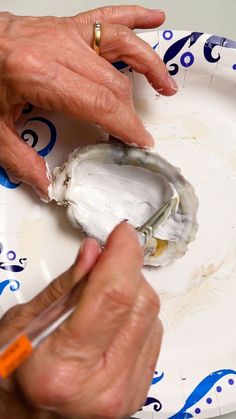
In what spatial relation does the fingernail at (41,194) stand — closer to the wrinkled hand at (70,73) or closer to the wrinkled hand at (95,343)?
the wrinkled hand at (70,73)

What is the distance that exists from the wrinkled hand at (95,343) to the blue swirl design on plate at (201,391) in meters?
0.21

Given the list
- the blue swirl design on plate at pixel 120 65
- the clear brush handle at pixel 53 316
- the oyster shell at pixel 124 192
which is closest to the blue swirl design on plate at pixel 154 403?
the oyster shell at pixel 124 192

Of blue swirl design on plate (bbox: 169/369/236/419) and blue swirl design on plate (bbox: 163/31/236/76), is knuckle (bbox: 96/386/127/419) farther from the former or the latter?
blue swirl design on plate (bbox: 163/31/236/76)

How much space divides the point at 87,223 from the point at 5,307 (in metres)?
0.18

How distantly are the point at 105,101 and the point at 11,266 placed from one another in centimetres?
30

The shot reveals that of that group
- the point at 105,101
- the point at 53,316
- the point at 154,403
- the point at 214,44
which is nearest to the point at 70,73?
the point at 105,101

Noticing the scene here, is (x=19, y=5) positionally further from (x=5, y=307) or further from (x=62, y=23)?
(x=5, y=307)

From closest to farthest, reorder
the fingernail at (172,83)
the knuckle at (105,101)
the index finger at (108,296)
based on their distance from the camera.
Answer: the index finger at (108,296) → the knuckle at (105,101) → the fingernail at (172,83)

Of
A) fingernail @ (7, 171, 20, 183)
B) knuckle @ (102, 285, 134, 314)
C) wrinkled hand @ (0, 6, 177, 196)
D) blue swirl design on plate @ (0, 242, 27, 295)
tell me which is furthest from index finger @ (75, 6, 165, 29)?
knuckle @ (102, 285, 134, 314)

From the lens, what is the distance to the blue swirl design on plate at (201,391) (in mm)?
675

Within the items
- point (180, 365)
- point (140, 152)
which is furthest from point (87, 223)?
point (180, 365)

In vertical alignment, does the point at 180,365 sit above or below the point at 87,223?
below

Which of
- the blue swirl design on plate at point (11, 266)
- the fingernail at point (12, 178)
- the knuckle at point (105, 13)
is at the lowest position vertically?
the blue swirl design on plate at point (11, 266)

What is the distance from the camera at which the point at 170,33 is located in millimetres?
809
